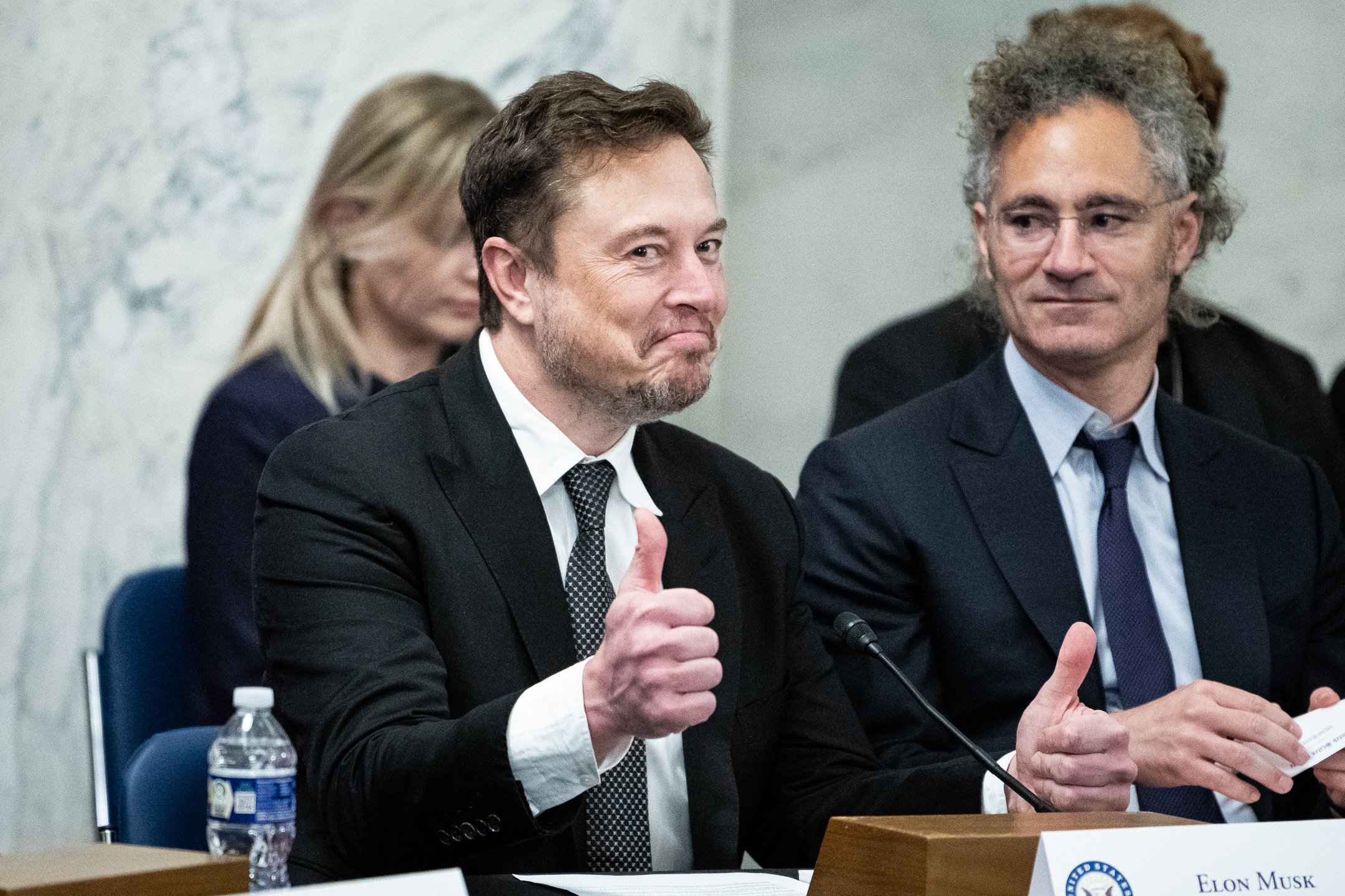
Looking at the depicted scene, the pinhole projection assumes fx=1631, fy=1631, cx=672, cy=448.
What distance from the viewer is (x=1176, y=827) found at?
140cm

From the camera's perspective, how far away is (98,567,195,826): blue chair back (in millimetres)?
2553

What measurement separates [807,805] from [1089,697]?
1.66 ft

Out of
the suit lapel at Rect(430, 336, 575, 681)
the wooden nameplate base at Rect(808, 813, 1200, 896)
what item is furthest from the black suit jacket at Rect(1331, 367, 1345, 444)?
the wooden nameplate base at Rect(808, 813, 1200, 896)

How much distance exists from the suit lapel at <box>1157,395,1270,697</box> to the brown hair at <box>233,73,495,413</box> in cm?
156

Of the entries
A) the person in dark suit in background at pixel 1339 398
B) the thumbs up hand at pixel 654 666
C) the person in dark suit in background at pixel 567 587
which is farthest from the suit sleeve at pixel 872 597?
the person in dark suit in background at pixel 1339 398

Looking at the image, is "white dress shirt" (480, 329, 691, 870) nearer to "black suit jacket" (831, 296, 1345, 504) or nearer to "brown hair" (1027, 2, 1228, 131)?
"black suit jacket" (831, 296, 1345, 504)

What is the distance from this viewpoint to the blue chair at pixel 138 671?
99.8 inches

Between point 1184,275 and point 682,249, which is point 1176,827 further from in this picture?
point 1184,275

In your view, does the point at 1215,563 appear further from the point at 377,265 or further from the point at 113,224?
the point at 113,224

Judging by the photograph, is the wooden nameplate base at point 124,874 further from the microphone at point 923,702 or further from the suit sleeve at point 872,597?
the suit sleeve at point 872,597

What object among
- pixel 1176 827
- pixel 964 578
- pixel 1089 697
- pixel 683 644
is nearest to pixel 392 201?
pixel 964 578

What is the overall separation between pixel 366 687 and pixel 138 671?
985 millimetres

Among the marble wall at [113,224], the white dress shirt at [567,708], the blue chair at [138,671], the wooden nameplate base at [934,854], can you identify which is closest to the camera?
the wooden nameplate base at [934,854]

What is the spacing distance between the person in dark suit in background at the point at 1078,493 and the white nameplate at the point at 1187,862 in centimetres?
89
